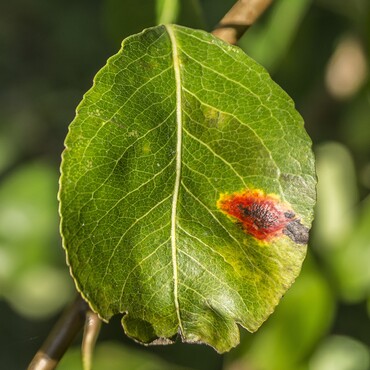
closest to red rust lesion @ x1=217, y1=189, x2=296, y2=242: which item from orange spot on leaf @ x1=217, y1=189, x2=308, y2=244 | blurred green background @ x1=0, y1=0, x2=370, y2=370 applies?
orange spot on leaf @ x1=217, y1=189, x2=308, y2=244

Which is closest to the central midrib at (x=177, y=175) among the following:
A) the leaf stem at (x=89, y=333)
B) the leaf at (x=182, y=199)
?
the leaf at (x=182, y=199)

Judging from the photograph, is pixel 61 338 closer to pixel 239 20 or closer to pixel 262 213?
pixel 262 213

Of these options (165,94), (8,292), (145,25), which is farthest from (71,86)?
(165,94)

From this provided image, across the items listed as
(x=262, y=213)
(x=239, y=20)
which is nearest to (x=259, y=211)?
(x=262, y=213)

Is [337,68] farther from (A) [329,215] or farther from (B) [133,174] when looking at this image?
(B) [133,174]

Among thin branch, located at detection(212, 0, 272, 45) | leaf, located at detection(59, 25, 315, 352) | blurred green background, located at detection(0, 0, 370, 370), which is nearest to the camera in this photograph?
leaf, located at detection(59, 25, 315, 352)

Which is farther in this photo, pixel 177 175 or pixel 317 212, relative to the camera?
pixel 317 212

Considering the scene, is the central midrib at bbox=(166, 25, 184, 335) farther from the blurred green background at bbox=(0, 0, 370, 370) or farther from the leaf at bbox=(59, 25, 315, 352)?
the blurred green background at bbox=(0, 0, 370, 370)
